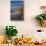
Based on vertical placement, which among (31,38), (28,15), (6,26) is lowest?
(31,38)

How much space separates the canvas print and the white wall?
0.07 m

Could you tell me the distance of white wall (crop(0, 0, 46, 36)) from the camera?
311 cm

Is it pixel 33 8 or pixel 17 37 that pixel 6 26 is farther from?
pixel 33 8

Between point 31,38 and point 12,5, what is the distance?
2.24ft

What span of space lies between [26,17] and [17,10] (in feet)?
0.68

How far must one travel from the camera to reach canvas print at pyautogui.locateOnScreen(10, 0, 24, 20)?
3105 mm

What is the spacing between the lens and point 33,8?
3.12 metres

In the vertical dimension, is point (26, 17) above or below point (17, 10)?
below

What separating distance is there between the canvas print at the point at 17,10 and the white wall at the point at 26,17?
2.6 inches

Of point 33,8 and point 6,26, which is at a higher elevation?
point 33,8

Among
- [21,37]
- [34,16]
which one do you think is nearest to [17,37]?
[21,37]

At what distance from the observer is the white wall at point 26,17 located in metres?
3.11

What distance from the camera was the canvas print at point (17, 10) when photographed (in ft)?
10.2

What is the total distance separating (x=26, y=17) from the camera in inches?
123
